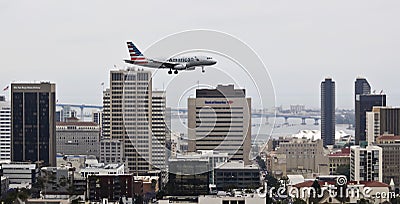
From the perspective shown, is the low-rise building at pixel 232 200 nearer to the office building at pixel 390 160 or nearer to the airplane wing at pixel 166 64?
the airplane wing at pixel 166 64

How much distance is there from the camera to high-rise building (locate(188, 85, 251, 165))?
18.1 meters

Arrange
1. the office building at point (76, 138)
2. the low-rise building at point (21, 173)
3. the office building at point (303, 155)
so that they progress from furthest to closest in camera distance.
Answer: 1. the office building at point (76, 138)
2. the office building at point (303, 155)
3. the low-rise building at point (21, 173)

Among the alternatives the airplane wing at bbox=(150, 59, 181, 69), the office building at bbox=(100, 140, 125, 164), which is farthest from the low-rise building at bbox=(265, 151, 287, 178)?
the airplane wing at bbox=(150, 59, 181, 69)

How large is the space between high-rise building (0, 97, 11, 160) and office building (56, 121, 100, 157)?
6.49 ft

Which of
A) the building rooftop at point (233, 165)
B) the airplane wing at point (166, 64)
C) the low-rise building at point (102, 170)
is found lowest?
the low-rise building at point (102, 170)

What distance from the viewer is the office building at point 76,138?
94.9 ft

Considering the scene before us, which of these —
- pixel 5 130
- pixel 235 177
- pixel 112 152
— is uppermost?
pixel 5 130

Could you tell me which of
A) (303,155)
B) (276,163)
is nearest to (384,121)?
(303,155)

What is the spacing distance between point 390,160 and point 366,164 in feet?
4.66

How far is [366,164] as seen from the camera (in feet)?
67.4

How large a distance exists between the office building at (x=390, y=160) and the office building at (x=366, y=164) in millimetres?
207

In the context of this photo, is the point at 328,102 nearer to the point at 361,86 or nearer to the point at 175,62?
the point at 361,86

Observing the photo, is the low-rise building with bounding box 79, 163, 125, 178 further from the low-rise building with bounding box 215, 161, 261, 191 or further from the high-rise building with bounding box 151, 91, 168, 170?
the low-rise building with bounding box 215, 161, 261, 191

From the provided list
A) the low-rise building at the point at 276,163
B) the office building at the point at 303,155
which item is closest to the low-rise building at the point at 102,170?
the low-rise building at the point at 276,163
